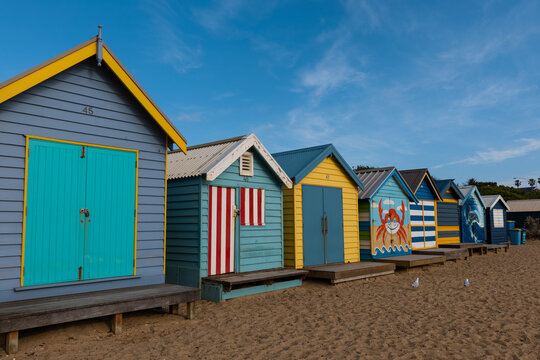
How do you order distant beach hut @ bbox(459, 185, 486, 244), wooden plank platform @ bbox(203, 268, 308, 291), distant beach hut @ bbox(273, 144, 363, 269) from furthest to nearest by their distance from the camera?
1. distant beach hut @ bbox(459, 185, 486, 244)
2. distant beach hut @ bbox(273, 144, 363, 269)
3. wooden plank platform @ bbox(203, 268, 308, 291)

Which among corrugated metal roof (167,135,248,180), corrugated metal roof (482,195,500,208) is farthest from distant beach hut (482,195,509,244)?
corrugated metal roof (167,135,248,180)

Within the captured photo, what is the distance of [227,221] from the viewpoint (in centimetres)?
952

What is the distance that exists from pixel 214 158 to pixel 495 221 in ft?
74.7

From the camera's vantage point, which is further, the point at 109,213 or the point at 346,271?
the point at 346,271

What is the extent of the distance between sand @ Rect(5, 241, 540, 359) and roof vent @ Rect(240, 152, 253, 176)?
116 inches

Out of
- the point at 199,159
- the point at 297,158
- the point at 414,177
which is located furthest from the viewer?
the point at 414,177

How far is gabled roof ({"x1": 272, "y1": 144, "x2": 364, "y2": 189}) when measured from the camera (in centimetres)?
1152

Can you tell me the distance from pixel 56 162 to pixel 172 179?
3376mm

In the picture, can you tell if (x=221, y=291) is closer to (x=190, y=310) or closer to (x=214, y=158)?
(x=190, y=310)

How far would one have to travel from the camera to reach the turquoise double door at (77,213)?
6.20 m

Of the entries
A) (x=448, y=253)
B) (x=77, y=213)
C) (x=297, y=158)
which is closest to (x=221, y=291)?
(x=77, y=213)

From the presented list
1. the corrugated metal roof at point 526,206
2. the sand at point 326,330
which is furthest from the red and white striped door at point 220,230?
the corrugated metal roof at point 526,206

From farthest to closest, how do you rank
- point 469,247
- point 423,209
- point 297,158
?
1. point 469,247
2. point 423,209
3. point 297,158

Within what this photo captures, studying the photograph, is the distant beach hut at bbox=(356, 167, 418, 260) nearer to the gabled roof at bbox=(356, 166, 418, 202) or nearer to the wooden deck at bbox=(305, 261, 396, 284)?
the gabled roof at bbox=(356, 166, 418, 202)
